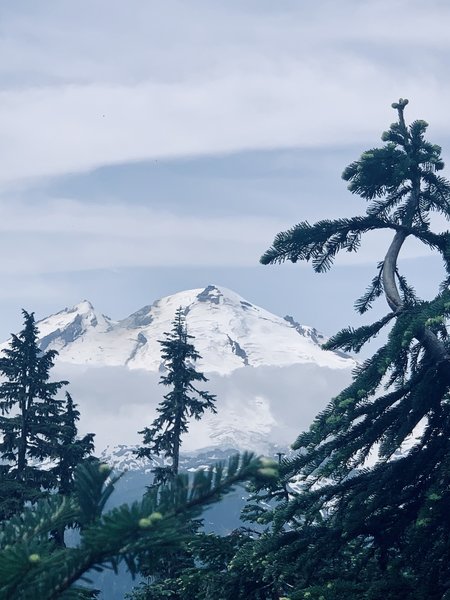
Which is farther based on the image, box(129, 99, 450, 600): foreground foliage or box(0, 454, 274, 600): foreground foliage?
box(129, 99, 450, 600): foreground foliage

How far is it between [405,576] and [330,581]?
28.7 inches

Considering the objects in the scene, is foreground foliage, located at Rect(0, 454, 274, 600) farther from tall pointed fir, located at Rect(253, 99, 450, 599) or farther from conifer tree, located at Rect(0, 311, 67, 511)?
conifer tree, located at Rect(0, 311, 67, 511)

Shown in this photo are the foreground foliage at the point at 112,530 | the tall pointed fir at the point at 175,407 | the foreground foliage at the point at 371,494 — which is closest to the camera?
the foreground foliage at the point at 112,530

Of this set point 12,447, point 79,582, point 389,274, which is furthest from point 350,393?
point 12,447

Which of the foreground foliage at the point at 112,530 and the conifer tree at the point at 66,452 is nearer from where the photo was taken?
the foreground foliage at the point at 112,530

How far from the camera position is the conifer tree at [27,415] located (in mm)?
28245

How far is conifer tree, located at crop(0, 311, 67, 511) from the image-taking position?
28245 millimetres

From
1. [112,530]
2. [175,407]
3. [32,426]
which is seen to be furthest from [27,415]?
[112,530]

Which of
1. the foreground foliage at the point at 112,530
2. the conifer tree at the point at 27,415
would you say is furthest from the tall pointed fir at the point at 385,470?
the conifer tree at the point at 27,415

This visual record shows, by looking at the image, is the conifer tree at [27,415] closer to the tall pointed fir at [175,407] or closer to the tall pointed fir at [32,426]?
the tall pointed fir at [32,426]

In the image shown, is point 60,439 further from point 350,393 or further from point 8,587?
point 8,587

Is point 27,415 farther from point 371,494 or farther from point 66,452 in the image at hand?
point 371,494

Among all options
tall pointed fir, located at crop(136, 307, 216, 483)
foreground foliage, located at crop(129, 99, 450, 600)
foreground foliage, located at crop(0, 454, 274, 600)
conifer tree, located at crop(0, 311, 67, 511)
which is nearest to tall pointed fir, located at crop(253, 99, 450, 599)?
foreground foliage, located at crop(129, 99, 450, 600)

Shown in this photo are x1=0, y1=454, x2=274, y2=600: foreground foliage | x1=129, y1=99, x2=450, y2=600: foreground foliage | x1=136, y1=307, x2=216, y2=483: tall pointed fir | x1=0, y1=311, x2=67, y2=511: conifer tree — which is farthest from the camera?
x1=136, y1=307, x2=216, y2=483: tall pointed fir
